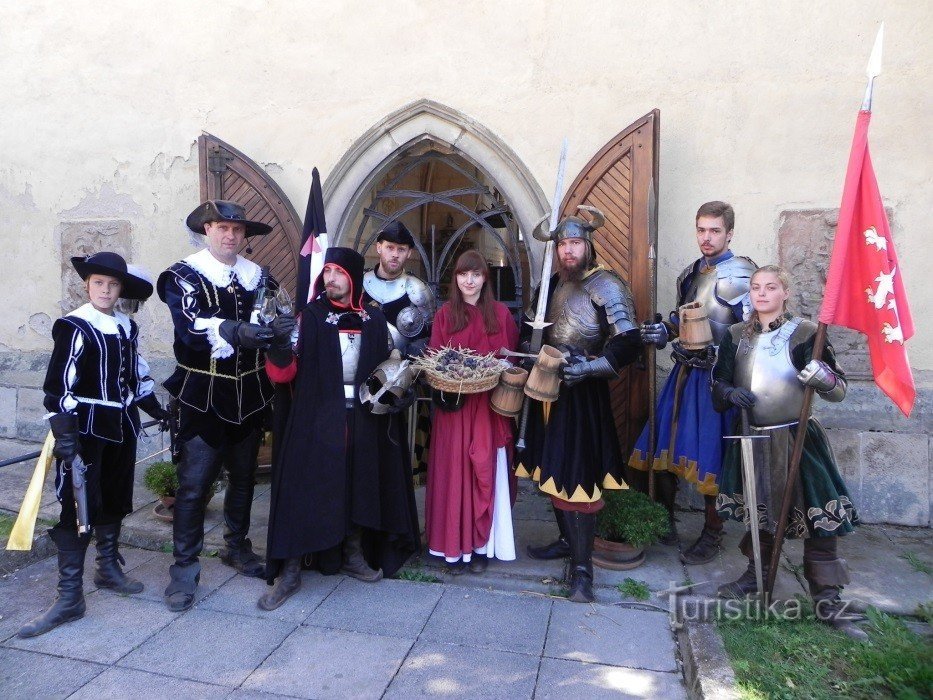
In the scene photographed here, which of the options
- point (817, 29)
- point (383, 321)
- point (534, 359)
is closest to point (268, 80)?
point (383, 321)

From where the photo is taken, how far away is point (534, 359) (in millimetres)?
3521

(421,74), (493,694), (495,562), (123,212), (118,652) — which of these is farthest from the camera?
(123,212)

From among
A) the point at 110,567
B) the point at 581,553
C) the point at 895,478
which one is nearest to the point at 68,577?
the point at 110,567

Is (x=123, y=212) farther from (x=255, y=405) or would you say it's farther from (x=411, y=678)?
(x=411, y=678)

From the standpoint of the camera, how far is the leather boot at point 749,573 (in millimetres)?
3197

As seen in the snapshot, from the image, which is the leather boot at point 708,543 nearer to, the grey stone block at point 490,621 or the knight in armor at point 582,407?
the knight in armor at point 582,407

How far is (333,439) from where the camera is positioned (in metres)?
3.27

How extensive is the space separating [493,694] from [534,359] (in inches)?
64.0

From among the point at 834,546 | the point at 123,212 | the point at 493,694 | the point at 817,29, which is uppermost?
the point at 817,29

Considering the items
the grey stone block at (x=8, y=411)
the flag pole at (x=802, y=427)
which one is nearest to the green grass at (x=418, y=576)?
the flag pole at (x=802, y=427)

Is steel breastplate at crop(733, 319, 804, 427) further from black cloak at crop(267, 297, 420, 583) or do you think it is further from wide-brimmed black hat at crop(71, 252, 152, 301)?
wide-brimmed black hat at crop(71, 252, 152, 301)

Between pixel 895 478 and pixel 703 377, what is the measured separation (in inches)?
68.4

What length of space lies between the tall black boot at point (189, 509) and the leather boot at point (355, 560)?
76 centimetres

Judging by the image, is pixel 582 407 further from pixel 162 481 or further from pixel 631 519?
pixel 162 481
